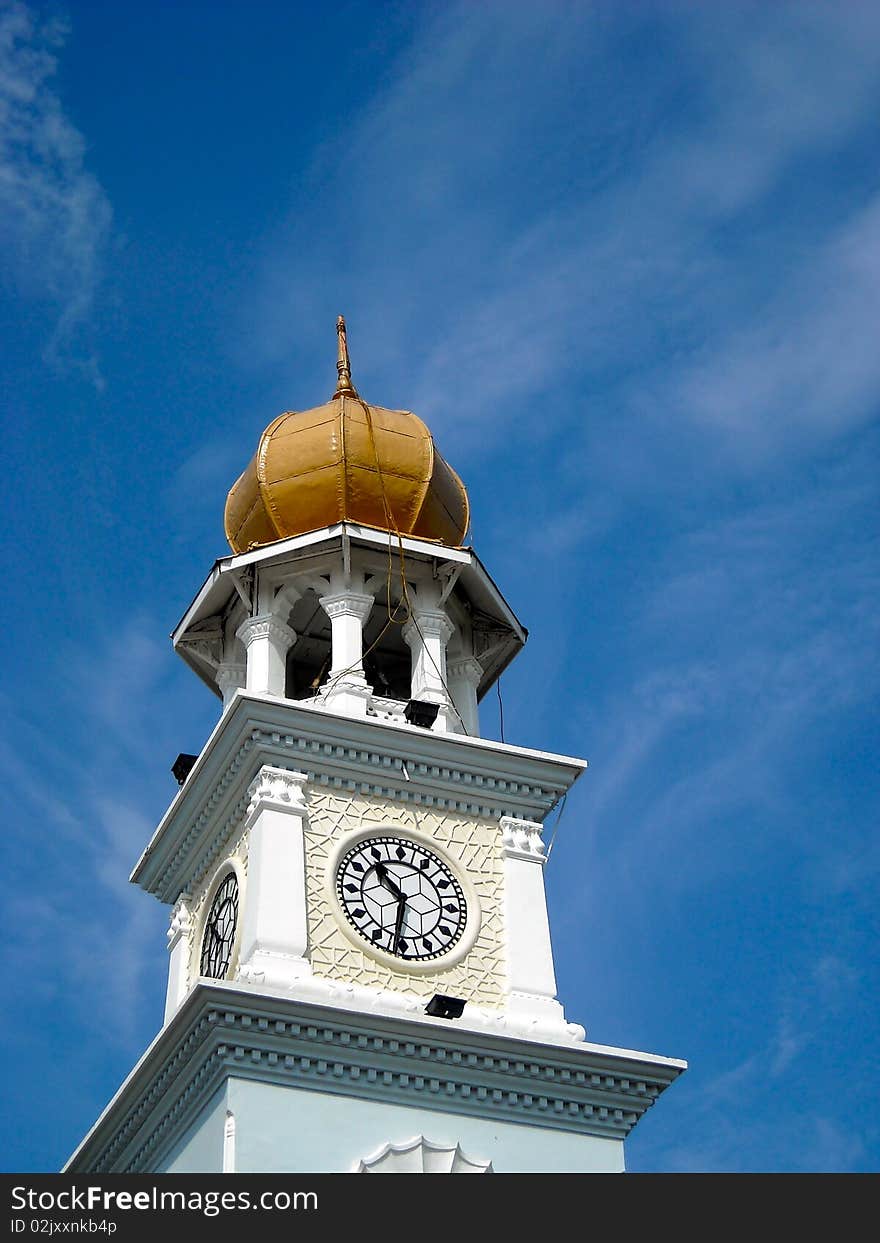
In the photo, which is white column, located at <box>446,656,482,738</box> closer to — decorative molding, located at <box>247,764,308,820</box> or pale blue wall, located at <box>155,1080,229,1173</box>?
decorative molding, located at <box>247,764,308,820</box>

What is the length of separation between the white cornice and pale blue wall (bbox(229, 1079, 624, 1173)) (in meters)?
4.76

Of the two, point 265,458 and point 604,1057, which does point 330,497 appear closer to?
point 265,458

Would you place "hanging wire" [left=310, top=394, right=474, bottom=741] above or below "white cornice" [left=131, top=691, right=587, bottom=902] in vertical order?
above

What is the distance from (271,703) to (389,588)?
3.18 meters

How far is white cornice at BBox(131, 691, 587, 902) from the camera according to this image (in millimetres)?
26891

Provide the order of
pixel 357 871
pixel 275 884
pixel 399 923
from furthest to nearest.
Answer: pixel 357 871 < pixel 399 923 < pixel 275 884

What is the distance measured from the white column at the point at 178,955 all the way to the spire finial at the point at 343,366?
8917 mm

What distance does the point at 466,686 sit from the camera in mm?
30578

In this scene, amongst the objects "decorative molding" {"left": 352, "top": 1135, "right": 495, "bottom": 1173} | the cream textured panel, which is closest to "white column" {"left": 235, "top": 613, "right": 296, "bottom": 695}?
the cream textured panel

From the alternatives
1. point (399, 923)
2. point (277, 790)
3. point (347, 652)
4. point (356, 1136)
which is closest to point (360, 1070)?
point (356, 1136)

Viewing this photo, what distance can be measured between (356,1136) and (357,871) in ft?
13.0

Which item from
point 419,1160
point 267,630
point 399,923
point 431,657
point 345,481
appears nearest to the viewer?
point 419,1160

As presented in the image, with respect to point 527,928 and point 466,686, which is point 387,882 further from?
point 466,686
